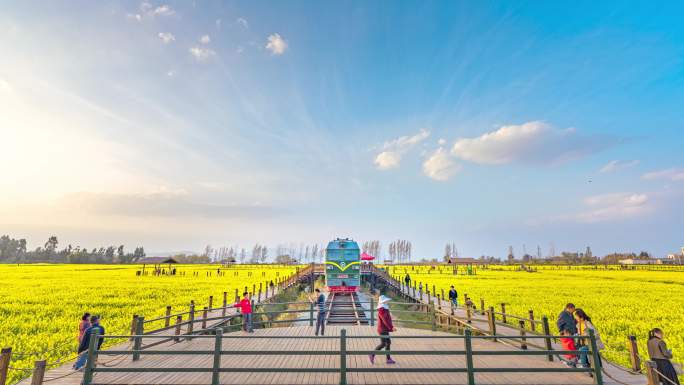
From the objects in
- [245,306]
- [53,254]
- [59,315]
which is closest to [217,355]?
[245,306]

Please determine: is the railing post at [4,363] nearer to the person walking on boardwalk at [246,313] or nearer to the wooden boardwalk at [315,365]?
the wooden boardwalk at [315,365]

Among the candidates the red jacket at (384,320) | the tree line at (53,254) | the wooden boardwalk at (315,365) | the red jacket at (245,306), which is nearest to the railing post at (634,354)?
the wooden boardwalk at (315,365)

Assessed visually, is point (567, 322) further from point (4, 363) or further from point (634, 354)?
point (4, 363)

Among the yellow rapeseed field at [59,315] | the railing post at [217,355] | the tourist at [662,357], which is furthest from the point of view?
the yellow rapeseed field at [59,315]

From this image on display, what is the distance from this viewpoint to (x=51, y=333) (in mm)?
16719

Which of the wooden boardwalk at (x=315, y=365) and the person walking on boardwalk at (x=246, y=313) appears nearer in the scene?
the wooden boardwalk at (x=315, y=365)

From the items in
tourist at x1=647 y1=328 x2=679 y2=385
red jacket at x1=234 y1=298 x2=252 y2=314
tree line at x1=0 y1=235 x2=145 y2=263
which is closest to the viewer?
tourist at x1=647 y1=328 x2=679 y2=385

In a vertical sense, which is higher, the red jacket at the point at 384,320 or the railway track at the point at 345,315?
the red jacket at the point at 384,320

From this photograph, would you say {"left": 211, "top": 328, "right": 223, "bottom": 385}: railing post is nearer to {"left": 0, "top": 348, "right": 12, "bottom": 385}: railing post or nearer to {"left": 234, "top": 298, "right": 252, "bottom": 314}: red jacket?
{"left": 0, "top": 348, "right": 12, "bottom": 385}: railing post

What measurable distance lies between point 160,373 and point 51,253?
18951 centimetres

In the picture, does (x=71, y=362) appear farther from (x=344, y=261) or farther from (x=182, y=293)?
(x=182, y=293)

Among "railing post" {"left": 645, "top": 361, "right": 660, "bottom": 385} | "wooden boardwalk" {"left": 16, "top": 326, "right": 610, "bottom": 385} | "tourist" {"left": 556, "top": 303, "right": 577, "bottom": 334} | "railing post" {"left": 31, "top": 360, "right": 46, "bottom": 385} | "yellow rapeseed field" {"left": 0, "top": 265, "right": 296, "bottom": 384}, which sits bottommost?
"yellow rapeseed field" {"left": 0, "top": 265, "right": 296, "bottom": 384}

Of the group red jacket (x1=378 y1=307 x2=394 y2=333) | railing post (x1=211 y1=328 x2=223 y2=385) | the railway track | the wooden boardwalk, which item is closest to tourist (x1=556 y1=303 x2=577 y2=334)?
the wooden boardwalk

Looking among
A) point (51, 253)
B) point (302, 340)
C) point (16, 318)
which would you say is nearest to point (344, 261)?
point (302, 340)
